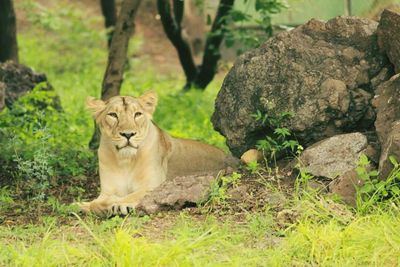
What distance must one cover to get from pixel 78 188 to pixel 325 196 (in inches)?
84.2

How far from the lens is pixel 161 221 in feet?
21.6

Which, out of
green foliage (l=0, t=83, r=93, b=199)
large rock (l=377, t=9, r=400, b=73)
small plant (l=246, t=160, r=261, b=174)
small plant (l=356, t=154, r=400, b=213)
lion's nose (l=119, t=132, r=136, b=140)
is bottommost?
green foliage (l=0, t=83, r=93, b=199)

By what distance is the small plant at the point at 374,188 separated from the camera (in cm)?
626

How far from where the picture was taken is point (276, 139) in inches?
292

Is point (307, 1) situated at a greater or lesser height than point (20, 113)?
greater

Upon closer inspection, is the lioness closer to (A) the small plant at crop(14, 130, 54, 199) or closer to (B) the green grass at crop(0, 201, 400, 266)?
(A) the small plant at crop(14, 130, 54, 199)

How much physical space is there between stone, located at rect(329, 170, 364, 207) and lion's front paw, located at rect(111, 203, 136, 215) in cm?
133

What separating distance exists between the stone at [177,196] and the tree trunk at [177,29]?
4.29 metres

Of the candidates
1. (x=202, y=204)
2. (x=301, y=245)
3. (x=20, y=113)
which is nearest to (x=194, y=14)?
(x=20, y=113)

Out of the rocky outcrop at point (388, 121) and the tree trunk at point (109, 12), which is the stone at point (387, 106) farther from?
the tree trunk at point (109, 12)

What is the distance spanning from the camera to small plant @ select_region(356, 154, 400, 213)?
246 inches

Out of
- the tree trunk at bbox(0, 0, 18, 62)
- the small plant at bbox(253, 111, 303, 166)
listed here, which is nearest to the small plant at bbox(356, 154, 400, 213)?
the small plant at bbox(253, 111, 303, 166)

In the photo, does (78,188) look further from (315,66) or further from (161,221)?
(315,66)

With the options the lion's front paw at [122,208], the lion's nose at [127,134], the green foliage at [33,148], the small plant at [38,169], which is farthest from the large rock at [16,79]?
the lion's front paw at [122,208]
